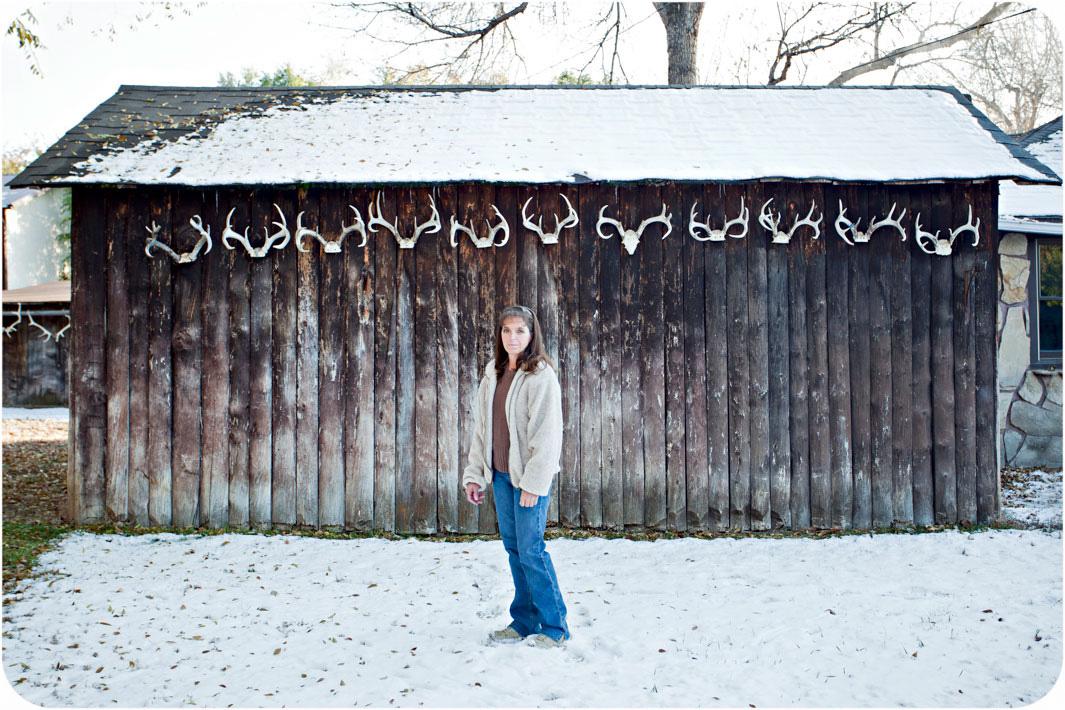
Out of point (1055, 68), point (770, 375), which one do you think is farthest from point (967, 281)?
point (1055, 68)

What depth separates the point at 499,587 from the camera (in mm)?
4680

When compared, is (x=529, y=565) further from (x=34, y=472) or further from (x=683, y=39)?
(x=683, y=39)

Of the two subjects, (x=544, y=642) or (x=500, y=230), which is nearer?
(x=544, y=642)

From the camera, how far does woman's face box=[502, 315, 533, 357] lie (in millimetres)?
3781

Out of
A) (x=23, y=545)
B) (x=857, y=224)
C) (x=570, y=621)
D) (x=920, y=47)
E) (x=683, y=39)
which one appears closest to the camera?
(x=570, y=621)

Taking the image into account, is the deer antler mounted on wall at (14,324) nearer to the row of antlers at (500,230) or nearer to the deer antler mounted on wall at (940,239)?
the row of antlers at (500,230)

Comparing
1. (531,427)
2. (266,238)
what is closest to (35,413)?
(266,238)

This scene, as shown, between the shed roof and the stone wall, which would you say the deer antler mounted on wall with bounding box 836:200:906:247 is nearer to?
the shed roof

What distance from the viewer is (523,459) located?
3740 millimetres

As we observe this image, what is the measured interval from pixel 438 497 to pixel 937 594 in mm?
3273

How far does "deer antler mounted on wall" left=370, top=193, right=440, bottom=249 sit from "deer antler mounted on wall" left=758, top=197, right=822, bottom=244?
7.76 ft

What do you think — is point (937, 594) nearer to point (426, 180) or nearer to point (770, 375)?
point (770, 375)

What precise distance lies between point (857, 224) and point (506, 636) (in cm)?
399

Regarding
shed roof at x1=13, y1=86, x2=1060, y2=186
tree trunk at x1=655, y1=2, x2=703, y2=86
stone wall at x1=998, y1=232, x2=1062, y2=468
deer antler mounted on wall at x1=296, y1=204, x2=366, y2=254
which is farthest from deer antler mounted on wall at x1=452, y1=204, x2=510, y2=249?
tree trunk at x1=655, y1=2, x2=703, y2=86
